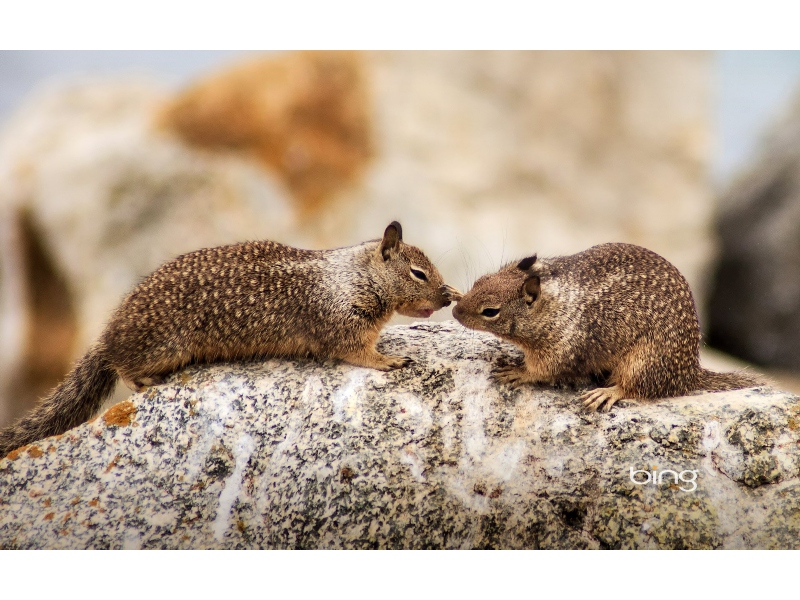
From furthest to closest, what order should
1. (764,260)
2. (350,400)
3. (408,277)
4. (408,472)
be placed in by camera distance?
(764,260) < (408,277) < (350,400) < (408,472)

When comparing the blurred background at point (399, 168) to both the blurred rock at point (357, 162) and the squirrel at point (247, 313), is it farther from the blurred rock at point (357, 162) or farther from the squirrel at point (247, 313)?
the squirrel at point (247, 313)

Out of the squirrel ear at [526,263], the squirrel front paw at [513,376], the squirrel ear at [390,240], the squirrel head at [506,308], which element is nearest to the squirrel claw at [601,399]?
the squirrel front paw at [513,376]

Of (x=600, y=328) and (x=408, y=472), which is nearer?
(x=408, y=472)

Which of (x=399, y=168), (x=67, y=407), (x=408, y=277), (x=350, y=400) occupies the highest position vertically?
(x=399, y=168)

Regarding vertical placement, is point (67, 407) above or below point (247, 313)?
below

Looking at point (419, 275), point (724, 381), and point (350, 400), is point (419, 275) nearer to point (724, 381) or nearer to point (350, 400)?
point (350, 400)

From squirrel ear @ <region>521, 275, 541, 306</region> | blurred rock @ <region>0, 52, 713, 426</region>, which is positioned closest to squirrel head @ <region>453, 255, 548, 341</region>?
squirrel ear @ <region>521, 275, 541, 306</region>

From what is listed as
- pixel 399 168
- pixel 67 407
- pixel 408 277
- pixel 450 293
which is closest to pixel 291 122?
pixel 399 168

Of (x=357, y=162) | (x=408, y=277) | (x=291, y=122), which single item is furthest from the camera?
(x=291, y=122)
